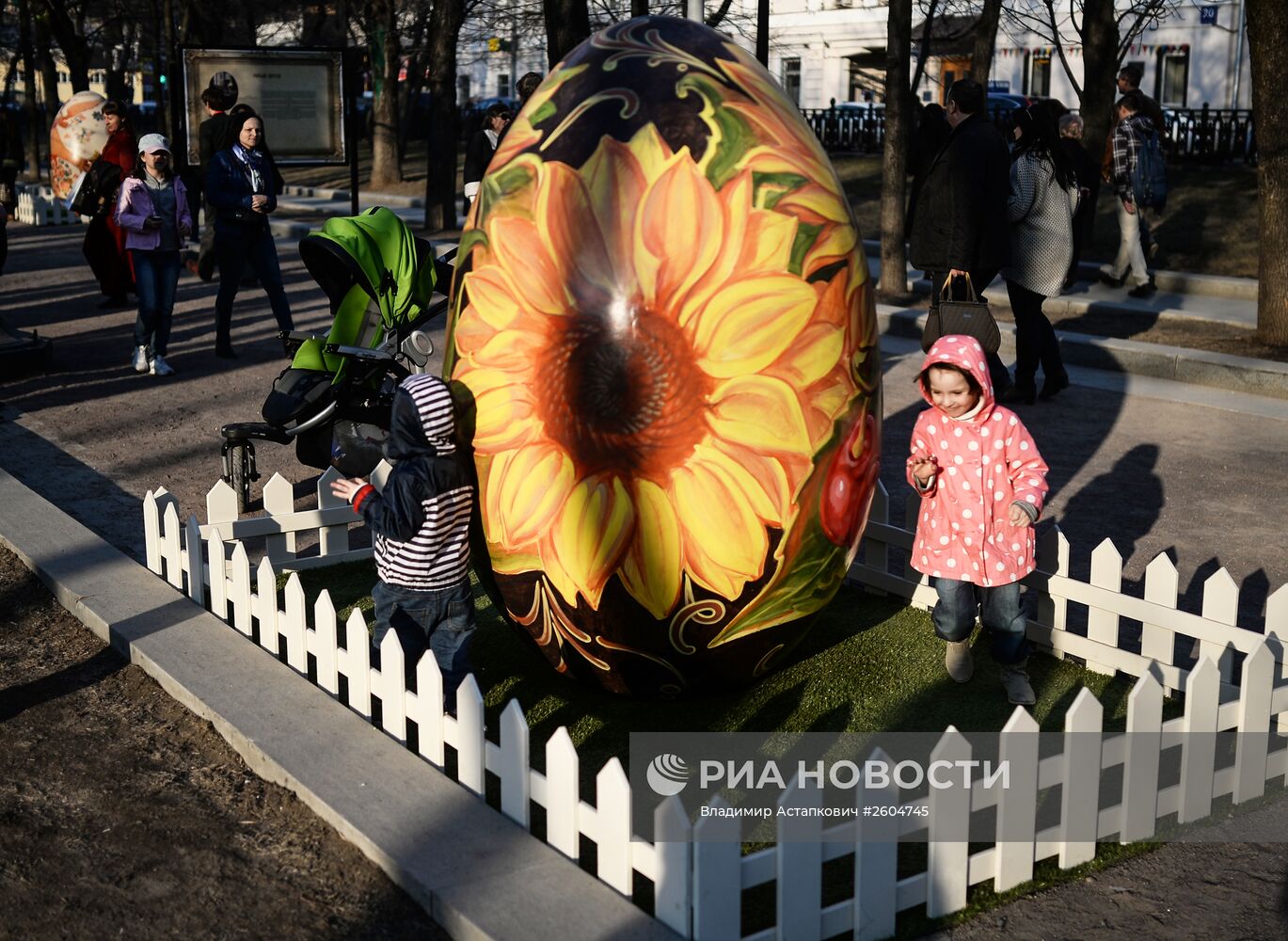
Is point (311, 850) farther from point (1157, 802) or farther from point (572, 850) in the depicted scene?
point (1157, 802)

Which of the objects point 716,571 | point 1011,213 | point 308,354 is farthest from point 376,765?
point 1011,213

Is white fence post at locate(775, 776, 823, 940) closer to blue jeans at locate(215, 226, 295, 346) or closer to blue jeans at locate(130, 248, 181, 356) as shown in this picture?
blue jeans at locate(130, 248, 181, 356)

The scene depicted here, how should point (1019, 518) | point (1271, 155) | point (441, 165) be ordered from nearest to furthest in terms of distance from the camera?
point (1019, 518) → point (1271, 155) → point (441, 165)

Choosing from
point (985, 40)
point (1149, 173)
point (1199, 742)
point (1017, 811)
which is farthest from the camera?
point (985, 40)

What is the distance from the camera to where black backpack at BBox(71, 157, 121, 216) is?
12.2m

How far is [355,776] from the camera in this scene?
14.0ft

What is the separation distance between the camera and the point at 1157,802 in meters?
4.15

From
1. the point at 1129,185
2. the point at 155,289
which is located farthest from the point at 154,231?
the point at 1129,185

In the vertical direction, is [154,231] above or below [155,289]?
above

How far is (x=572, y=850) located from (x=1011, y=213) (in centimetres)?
710

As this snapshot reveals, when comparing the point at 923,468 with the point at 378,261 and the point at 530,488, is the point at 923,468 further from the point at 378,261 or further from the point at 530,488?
the point at 378,261

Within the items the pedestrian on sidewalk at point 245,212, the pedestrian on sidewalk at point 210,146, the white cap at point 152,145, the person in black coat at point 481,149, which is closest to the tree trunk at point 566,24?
the person in black coat at point 481,149

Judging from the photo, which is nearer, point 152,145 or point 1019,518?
point 1019,518

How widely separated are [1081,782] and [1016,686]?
116 centimetres
